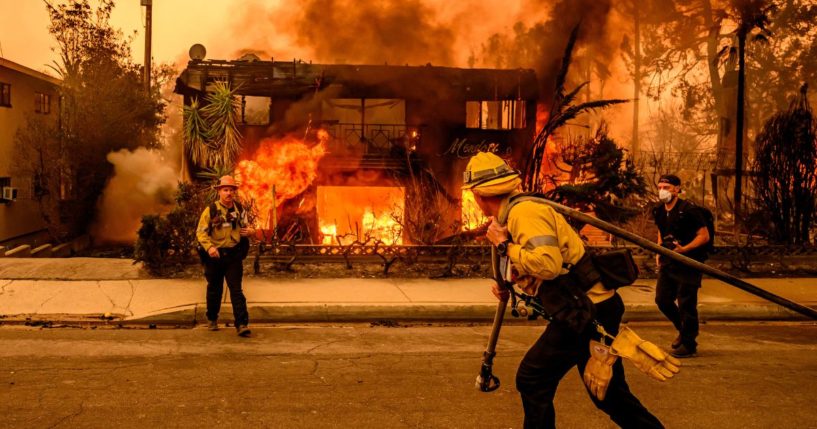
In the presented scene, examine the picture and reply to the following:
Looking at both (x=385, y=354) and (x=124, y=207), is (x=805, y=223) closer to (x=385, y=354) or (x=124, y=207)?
(x=385, y=354)

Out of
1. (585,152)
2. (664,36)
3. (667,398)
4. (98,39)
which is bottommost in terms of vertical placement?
(667,398)

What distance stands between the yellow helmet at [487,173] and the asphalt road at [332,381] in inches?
70.9

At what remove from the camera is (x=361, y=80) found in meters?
18.4

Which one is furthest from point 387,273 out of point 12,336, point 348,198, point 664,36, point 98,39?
point 664,36

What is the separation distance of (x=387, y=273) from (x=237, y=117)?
8939 mm

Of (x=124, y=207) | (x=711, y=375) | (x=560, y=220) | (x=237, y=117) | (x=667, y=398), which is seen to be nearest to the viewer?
(x=560, y=220)

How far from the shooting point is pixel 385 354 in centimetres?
679

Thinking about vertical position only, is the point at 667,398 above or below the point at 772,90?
below

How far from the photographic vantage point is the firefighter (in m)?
7.34

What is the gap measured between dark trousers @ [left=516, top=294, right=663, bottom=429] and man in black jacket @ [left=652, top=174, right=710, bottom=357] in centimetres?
Result: 330

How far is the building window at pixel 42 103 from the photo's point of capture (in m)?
22.6

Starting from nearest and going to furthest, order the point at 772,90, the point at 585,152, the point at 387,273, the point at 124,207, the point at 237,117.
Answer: the point at 387,273 → the point at 585,152 → the point at 237,117 → the point at 124,207 → the point at 772,90

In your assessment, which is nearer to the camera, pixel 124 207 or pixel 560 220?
pixel 560 220

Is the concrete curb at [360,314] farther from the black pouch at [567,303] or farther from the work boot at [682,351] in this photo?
the black pouch at [567,303]
